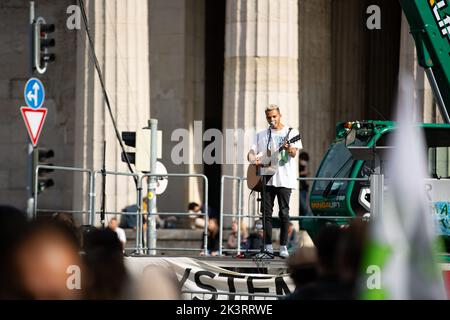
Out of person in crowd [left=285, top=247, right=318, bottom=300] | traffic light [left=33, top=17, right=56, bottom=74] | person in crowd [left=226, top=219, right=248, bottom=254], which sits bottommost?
person in crowd [left=226, top=219, right=248, bottom=254]

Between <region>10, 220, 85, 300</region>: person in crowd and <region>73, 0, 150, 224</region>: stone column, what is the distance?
2038 centimetres

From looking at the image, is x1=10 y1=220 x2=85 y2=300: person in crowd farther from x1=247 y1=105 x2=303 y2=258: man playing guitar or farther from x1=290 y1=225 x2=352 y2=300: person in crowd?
x1=247 y1=105 x2=303 y2=258: man playing guitar

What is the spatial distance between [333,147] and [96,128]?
316 inches

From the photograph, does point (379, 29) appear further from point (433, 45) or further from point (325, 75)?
point (433, 45)

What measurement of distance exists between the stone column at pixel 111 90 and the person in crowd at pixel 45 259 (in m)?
20.4

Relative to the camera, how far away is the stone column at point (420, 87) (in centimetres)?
2570

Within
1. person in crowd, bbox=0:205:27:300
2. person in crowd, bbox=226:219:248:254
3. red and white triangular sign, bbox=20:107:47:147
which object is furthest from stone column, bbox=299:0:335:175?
person in crowd, bbox=0:205:27:300

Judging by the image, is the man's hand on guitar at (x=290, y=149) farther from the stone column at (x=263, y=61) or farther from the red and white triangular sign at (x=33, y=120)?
the stone column at (x=263, y=61)

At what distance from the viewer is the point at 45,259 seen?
6551 millimetres

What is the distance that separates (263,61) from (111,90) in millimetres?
3175

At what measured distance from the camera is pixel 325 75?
103ft

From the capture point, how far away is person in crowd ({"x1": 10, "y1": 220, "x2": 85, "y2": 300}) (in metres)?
6.46
